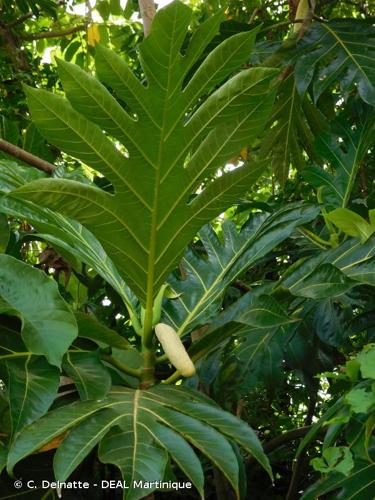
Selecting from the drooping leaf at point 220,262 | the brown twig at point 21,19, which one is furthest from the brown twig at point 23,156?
the brown twig at point 21,19

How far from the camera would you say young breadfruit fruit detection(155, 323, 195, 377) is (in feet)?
3.37

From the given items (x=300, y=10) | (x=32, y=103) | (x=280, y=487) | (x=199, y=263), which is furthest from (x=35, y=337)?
(x=300, y=10)

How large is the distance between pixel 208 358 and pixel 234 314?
0.17 metres

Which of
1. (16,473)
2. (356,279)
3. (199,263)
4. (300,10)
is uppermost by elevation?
(300,10)

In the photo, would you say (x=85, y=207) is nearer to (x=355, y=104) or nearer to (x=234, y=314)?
(x=234, y=314)

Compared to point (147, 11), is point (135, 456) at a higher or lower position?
lower

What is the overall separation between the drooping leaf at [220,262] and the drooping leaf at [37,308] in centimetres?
36

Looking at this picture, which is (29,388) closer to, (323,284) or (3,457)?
(3,457)

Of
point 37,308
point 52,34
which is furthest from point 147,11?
point 52,34

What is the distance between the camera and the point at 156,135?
1.01m

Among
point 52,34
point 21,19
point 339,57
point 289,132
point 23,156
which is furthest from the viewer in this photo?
point 52,34

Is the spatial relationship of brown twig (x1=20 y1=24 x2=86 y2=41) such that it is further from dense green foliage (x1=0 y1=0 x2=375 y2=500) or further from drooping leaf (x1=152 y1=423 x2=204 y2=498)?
drooping leaf (x1=152 y1=423 x2=204 y2=498)

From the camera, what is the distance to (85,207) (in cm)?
99

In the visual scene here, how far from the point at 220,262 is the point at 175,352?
0.36m
